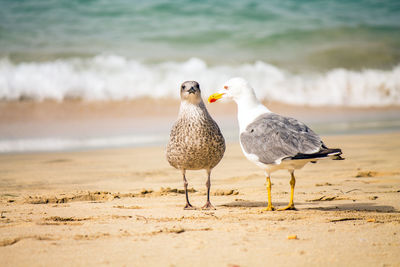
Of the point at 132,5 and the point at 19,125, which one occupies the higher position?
the point at 132,5

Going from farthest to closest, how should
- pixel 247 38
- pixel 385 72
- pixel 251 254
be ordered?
pixel 247 38, pixel 385 72, pixel 251 254

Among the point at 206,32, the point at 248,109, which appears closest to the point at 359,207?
the point at 248,109

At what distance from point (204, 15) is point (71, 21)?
476 centimetres

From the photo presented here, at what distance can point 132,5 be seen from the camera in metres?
18.6

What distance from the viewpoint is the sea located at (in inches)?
558

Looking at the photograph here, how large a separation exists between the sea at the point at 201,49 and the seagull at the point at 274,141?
9178 millimetres

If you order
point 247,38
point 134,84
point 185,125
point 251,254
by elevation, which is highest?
point 247,38

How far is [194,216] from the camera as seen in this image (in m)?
4.06

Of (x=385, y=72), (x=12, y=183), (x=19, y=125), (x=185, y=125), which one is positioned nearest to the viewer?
(x=185, y=125)

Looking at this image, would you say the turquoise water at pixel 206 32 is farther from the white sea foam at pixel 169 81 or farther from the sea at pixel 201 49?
the white sea foam at pixel 169 81

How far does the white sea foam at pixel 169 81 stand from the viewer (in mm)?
13516

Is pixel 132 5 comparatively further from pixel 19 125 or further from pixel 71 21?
pixel 19 125

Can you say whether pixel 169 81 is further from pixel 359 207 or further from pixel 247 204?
pixel 359 207

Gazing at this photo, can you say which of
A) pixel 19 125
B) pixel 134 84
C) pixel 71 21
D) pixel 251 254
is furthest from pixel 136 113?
pixel 251 254
